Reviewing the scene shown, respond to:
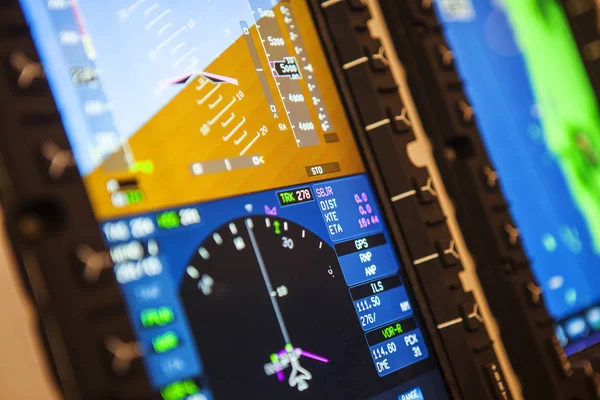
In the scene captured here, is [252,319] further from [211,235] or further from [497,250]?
[497,250]

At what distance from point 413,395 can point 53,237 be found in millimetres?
518

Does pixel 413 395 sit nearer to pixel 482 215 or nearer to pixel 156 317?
pixel 482 215

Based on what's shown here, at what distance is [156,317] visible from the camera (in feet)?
2.39

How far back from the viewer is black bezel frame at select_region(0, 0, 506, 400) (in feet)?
1.96

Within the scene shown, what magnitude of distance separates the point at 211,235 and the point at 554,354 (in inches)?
19.7

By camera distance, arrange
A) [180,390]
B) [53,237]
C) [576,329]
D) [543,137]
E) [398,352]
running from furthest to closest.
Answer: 1. [543,137]
2. [576,329]
3. [398,352]
4. [180,390]
5. [53,237]

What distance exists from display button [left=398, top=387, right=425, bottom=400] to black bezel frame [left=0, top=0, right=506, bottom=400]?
0.40 metres

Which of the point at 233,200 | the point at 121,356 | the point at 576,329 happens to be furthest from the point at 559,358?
the point at 121,356

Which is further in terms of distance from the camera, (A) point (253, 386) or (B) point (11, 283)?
(B) point (11, 283)

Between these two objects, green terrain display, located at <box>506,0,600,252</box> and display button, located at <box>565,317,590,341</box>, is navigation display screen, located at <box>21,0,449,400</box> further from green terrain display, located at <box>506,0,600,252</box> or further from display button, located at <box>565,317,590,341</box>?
green terrain display, located at <box>506,0,600,252</box>

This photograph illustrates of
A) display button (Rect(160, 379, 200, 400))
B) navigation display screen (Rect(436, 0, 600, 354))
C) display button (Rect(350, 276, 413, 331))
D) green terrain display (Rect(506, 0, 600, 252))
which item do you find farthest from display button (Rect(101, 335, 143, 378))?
green terrain display (Rect(506, 0, 600, 252))

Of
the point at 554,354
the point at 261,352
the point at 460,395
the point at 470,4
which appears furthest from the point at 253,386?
the point at 470,4

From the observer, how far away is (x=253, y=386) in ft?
2.59

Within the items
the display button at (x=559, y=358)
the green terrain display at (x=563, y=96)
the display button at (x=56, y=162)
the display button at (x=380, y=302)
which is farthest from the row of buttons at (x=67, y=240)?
the green terrain display at (x=563, y=96)
